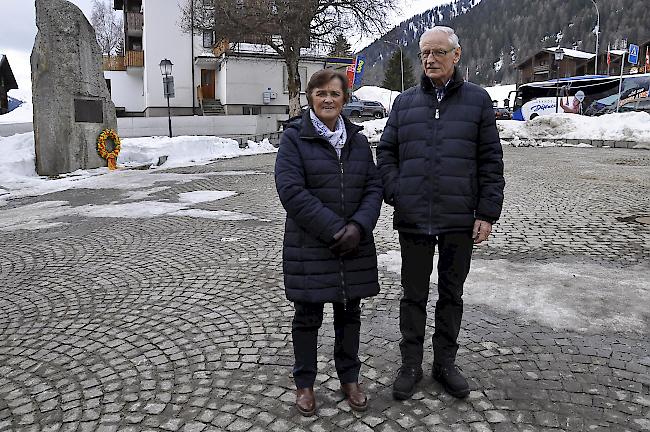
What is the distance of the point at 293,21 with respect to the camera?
26.3 m

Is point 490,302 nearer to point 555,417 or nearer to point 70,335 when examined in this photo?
point 555,417

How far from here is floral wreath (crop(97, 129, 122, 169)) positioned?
1595 cm

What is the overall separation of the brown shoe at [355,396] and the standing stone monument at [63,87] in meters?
13.8

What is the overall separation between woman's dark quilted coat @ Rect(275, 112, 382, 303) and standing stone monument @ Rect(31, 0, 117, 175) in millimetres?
13666

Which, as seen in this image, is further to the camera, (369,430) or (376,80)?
(376,80)

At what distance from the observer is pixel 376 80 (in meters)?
104

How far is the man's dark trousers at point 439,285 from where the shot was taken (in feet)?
10.5

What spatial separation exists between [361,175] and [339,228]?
35 centimetres

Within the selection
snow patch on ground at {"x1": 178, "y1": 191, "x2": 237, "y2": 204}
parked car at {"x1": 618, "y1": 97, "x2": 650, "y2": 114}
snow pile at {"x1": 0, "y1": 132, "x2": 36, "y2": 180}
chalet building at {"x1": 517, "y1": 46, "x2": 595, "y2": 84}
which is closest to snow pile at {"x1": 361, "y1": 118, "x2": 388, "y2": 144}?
snow pile at {"x1": 0, "y1": 132, "x2": 36, "y2": 180}

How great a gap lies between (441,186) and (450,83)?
555 mm

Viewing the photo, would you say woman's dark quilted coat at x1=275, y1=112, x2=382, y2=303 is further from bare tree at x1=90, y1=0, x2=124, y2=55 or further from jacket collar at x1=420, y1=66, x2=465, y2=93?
bare tree at x1=90, y1=0, x2=124, y2=55

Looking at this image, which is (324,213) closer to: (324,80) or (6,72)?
(324,80)

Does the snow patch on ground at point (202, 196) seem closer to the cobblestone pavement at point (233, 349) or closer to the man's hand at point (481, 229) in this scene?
the cobblestone pavement at point (233, 349)

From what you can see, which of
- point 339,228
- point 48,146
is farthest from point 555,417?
point 48,146
